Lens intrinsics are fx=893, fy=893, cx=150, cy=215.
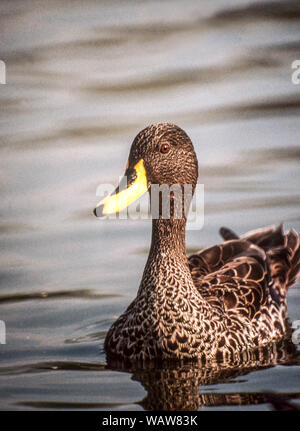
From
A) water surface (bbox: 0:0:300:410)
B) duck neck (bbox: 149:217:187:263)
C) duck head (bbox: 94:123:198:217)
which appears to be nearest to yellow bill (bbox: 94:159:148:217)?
duck head (bbox: 94:123:198:217)

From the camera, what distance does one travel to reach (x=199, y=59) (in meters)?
13.3

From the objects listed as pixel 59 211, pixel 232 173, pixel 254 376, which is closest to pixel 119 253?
pixel 59 211

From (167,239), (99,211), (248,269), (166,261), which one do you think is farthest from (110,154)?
(99,211)

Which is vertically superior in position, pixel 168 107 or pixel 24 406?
pixel 168 107

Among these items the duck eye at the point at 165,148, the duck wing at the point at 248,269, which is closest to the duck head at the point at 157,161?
the duck eye at the point at 165,148

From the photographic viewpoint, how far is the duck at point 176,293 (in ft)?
22.5

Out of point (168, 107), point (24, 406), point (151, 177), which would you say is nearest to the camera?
point (24, 406)

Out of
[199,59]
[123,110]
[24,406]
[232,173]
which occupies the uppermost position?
[199,59]

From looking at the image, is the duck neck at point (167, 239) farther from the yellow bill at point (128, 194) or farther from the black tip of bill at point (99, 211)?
the black tip of bill at point (99, 211)

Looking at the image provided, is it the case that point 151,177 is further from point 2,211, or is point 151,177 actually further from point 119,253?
point 2,211

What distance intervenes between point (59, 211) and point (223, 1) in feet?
17.9

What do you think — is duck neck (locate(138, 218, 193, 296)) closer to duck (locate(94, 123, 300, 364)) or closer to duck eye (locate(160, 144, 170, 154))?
duck (locate(94, 123, 300, 364))

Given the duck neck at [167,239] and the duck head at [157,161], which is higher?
the duck head at [157,161]

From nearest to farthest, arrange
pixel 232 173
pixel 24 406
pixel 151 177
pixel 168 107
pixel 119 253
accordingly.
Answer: pixel 24 406, pixel 151 177, pixel 119 253, pixel 232 173, pixel 168 107
